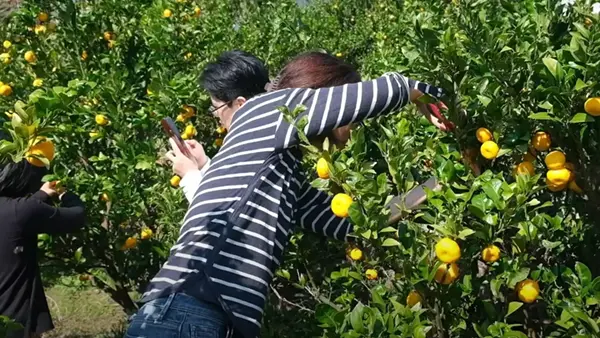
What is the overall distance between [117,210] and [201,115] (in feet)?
1.66

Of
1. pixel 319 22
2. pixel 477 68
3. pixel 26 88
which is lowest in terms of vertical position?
pixel 319 22

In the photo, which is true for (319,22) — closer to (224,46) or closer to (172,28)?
(224,46)

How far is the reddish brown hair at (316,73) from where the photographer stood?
5.50ft

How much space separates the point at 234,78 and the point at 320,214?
54cm

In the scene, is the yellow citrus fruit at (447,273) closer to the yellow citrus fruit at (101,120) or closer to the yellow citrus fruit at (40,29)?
the yellow citrus fruit at (101,120)

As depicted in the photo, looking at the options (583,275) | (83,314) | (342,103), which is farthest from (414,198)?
(83,314)

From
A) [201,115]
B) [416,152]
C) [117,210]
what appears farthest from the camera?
[201,115]

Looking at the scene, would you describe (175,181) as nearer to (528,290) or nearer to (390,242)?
(390,242)

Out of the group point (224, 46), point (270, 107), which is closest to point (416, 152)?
point (270, 107)

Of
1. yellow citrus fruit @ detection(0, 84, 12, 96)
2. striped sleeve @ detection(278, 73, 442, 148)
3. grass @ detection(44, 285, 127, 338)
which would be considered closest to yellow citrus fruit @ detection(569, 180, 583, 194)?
striped sleeve @ detection(278, 73, 442, 148)

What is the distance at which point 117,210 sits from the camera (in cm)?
281

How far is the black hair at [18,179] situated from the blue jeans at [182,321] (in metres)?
1.12

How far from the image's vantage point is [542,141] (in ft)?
5.07

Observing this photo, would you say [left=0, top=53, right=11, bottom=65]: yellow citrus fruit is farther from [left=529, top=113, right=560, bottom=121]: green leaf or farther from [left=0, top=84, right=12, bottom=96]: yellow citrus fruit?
[left=529, top=113, right=560, bottom=121]: green leaf
